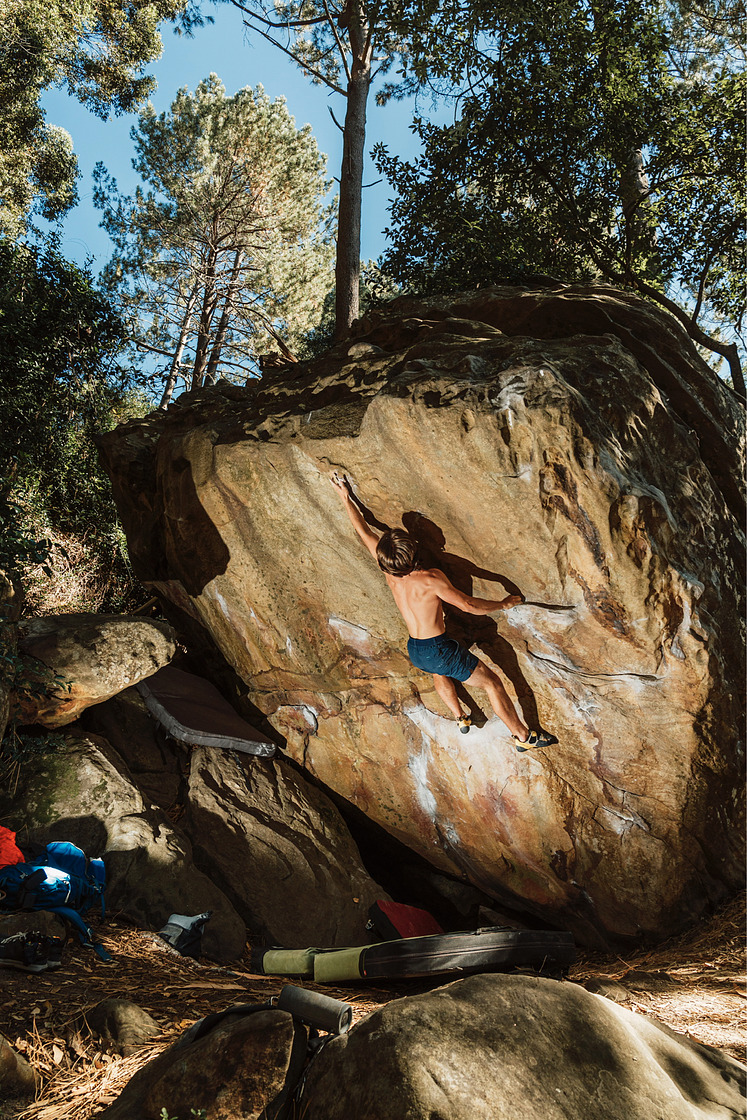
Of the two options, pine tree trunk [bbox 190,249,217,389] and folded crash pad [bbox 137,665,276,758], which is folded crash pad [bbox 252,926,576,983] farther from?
pine tree trunk [bbox 190,249,217,389]

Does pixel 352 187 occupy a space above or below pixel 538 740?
above

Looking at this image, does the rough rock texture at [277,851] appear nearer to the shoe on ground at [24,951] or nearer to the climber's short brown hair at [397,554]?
the shoe on ground at [24,951]

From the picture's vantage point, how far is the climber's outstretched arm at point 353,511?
5469 mm

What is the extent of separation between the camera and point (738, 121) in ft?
28.5

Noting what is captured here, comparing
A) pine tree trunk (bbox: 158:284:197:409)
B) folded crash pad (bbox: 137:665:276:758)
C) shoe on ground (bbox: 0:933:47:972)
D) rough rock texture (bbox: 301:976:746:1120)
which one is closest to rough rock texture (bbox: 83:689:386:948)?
folded crash pad (bbox: 137:665:276:758)

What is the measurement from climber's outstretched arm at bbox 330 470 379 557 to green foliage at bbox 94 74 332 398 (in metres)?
10.8

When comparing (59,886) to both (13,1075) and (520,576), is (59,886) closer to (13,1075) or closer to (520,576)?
(13,1075)

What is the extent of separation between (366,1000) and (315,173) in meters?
18.1

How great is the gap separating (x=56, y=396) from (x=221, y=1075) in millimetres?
10219

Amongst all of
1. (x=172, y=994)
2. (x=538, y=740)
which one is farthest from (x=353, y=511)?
(x=172, y=994)

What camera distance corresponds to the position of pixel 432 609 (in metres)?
5.30

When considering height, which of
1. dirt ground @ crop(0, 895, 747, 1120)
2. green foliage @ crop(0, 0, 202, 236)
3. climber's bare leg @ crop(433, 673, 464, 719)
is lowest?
dirt ground @ crop(0, 895, 747, 1120)

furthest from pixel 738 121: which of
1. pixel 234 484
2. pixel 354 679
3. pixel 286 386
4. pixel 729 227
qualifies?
pixel 354 679

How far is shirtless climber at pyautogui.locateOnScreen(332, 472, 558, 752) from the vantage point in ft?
17.0
